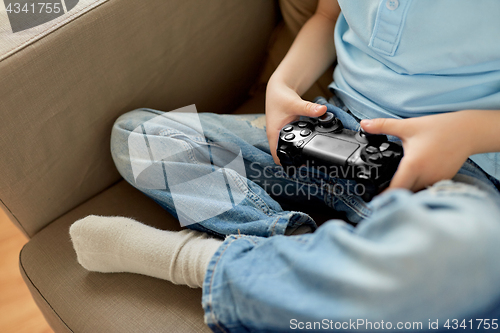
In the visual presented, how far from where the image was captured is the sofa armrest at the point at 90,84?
502mm

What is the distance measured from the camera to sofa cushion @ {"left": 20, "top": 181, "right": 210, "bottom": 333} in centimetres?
47

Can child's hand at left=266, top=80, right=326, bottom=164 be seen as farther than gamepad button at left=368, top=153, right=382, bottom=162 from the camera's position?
Yes

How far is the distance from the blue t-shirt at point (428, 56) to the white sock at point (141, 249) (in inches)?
12.5

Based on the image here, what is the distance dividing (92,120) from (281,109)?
0.29 m

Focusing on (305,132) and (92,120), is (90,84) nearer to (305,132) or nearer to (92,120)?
(92,120)

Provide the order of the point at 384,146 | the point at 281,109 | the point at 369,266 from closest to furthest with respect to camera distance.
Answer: the point at 369,266 < the point at 384,146 < the point at 281,109

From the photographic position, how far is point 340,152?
430 mm

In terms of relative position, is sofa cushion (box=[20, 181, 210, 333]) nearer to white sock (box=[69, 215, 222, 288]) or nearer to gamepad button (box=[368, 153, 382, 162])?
white sock (box=[69, 215, 222, 288])

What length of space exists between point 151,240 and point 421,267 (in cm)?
33

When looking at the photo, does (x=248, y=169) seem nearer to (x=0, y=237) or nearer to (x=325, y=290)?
(x=325, y=290)

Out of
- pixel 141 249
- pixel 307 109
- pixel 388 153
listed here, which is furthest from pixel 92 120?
pixel 388 153

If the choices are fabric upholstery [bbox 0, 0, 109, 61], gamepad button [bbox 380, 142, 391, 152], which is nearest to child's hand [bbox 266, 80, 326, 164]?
gamepad button [bbox 380, 142, 391, 152]

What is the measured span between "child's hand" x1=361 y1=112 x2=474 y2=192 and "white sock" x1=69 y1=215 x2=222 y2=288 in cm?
24

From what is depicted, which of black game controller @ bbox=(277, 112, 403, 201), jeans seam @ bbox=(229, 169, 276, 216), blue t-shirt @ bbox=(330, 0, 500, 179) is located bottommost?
jeans seam @ bbox=(229, 169, 276, 216)
